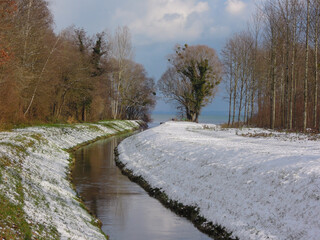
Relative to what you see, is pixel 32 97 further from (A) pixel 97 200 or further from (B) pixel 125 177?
(A) pixel 97 200

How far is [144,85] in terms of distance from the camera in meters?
91.8

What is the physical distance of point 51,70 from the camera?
38.4m

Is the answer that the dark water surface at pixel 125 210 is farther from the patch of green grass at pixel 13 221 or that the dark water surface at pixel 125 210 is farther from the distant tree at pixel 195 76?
the distant tree at pixel 195 76

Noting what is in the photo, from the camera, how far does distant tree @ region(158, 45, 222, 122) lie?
212 feet

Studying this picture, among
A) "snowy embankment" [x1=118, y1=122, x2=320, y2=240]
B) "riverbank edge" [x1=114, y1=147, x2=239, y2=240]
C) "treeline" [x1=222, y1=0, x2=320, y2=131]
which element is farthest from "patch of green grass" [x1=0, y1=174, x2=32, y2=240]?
"treeline" [x1=222, y1=0, x2=320, y2=131]

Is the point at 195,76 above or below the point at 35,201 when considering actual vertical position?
above

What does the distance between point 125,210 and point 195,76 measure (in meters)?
53.5

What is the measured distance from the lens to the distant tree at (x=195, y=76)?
212ft

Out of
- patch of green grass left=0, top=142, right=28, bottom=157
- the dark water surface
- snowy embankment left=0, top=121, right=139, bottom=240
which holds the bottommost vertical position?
the dark water surface

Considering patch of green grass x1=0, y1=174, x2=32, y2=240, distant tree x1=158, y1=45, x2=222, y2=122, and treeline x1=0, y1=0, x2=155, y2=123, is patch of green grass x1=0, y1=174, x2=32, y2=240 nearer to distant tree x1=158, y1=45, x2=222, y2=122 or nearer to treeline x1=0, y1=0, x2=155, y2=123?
treeline x1=0, y1=0, x2=155, y2=123

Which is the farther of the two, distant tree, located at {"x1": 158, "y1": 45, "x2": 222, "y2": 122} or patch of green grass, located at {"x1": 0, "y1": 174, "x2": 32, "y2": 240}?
distant tree, located at {"x1": 158, "y1": 45, "x2": 222, "y2": 122}

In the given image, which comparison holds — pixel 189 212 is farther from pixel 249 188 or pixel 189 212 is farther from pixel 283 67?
pixel 283 67

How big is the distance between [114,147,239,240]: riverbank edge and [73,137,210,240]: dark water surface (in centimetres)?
24

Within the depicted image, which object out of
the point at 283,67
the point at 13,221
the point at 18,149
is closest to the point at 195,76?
the point at 283,67
